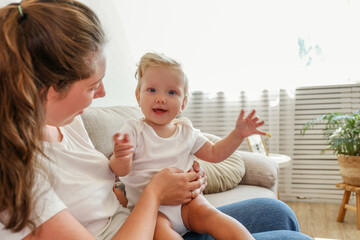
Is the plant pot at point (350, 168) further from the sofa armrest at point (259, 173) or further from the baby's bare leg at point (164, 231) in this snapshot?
the baby's bare leg at point (164, 231)

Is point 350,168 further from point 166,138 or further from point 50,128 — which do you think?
point 50,128

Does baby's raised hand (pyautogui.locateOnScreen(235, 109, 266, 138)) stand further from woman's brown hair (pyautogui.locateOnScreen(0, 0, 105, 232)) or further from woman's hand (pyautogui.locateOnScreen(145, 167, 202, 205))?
woman's brown hair (pyautogui.locateOnScreen(0, 0, 105, 232))

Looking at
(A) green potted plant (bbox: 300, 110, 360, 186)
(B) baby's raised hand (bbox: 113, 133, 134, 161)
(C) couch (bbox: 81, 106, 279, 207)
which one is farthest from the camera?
(A) green potted plant (bbox: 300, 110, 360, 186)

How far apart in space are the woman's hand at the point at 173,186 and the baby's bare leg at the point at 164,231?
0.06 metres

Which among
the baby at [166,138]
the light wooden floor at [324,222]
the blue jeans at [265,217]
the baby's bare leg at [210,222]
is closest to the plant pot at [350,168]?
the light wooden floor at [324,222]

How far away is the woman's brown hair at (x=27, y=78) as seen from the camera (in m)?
0.51

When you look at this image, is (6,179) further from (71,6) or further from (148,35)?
(148,35)

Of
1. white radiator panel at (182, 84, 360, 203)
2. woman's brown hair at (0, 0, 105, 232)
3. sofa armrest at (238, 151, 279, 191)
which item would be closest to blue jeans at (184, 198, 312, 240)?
woman's brown hair at (0, 0, 105, 232)

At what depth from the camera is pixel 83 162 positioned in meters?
0.83

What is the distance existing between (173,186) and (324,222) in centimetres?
236

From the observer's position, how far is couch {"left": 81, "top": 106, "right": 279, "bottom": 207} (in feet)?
4.75

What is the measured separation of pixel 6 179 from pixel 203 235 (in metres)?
0.71

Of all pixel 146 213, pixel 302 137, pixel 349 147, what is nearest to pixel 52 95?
pixel 146 213

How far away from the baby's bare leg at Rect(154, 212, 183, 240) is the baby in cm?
1
